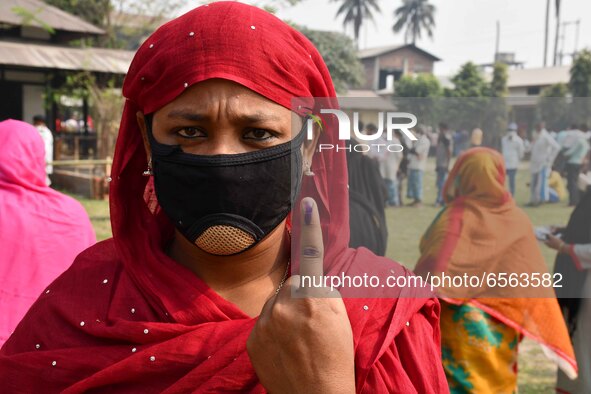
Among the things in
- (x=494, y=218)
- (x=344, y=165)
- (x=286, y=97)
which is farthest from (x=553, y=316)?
(x=286, y=97)

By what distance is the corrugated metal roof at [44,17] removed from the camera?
1268cm

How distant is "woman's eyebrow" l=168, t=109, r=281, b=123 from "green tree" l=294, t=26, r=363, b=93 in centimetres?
2552

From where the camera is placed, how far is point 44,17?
44.1 feet

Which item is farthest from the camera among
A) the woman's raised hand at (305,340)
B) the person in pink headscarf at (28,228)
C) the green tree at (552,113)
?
the person in pink headscarf at (28,228)

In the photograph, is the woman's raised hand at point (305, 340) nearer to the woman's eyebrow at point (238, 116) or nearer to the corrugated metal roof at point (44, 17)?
the woman's eyebrow at point (238, 116)

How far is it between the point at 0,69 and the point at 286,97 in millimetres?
13210

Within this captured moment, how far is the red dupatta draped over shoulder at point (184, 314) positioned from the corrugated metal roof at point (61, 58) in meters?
10.8

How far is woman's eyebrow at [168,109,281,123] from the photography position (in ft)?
4.00

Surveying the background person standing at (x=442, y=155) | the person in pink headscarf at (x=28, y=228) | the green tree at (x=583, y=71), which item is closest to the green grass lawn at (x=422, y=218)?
the background person standing at (x=442, y=155)

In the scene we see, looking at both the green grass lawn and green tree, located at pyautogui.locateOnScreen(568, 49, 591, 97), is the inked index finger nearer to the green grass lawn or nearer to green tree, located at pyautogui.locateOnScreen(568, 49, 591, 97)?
the green grass lawn

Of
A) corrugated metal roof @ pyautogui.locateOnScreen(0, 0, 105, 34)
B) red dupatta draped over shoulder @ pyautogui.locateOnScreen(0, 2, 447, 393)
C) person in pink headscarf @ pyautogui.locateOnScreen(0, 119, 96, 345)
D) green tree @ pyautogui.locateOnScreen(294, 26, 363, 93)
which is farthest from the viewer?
green tree @ pyautogui.locateOnScreen(294, 26, 363, 93)

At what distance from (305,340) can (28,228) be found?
2352 mm

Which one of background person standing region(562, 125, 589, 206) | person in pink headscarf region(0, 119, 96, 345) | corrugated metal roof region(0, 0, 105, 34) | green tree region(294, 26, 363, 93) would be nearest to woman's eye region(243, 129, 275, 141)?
background person standing region(562, 125, 589, 206)

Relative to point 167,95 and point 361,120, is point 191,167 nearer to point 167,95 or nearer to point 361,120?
point 167,95
